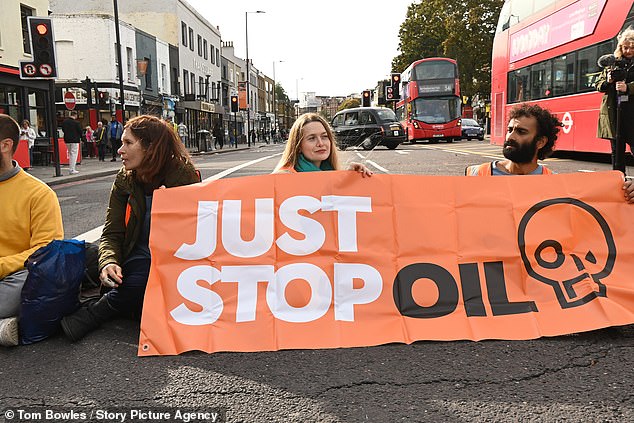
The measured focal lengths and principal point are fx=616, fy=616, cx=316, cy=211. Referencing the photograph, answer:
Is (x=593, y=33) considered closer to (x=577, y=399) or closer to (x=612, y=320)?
(x=612, y=320)

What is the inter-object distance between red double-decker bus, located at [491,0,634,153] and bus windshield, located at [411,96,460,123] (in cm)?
1223

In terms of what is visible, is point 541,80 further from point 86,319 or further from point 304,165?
point 86,319

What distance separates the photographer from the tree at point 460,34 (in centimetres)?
5122

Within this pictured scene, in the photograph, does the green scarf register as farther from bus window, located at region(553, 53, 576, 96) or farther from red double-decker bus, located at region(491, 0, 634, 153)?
bus window, located at region(553, 53, 576, 96)

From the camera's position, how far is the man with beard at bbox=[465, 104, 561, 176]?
4160 millimetres

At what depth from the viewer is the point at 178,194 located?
3.82m

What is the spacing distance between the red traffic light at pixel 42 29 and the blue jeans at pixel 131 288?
13154mm

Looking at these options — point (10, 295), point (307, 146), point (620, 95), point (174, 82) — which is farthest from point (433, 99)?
point (10, 295)

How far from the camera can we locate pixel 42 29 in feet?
48.4

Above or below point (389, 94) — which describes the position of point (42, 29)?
above

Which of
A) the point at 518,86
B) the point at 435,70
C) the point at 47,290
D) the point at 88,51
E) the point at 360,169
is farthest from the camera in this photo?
the point at 435,70

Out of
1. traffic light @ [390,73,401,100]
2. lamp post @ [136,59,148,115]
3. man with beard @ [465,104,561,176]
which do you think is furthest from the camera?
lamp post @ [136,59,148,115]

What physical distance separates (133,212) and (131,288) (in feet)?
1.59

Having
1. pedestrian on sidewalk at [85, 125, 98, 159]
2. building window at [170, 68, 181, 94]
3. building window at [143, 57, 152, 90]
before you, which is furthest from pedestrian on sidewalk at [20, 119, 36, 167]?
building window at [170, 68, 181, 94]
